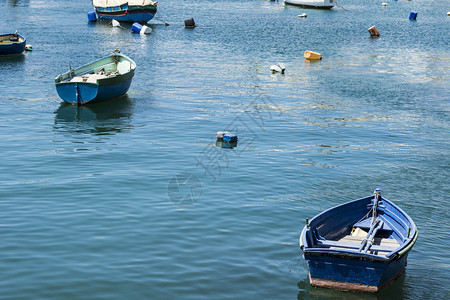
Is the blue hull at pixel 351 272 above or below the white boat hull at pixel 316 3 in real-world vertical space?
above

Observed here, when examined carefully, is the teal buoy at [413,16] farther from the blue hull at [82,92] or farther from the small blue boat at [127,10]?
the blue hull at [82,92]

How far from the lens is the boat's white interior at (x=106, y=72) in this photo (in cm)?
3838

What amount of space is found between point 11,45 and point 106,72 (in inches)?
637

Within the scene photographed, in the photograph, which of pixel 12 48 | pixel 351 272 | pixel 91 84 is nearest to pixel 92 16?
pixel 12 48

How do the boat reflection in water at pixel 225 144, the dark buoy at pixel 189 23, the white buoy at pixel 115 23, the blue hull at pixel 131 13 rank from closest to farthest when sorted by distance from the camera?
the boat reflection in water at pixel 225 144 < the dark buoy at pixel 189 23 < the white buoy at pixel 115 23 < the blue hull at pixel 131 13

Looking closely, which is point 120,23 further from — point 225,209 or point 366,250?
point 366,250

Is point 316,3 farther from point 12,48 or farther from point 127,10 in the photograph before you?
point 12,48

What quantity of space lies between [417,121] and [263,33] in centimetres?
3924

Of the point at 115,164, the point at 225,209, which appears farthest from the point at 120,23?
the point at 225,209

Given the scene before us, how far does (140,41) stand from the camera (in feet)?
217

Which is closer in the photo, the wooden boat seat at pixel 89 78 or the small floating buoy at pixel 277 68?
the wooden boat seat at pixel 89 78

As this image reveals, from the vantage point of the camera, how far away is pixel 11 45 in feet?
174

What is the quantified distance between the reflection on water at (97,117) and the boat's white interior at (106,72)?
1.66 m

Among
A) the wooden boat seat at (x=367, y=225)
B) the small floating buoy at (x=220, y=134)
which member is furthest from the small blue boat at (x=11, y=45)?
the wooden boat seat at (x=367, y=225)
